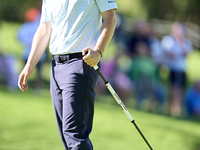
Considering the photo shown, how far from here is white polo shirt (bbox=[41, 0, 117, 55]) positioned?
3021mm

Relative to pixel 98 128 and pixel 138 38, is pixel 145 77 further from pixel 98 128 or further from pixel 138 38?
pixel 98 128

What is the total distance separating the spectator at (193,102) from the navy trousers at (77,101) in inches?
276

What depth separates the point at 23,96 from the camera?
8758mm

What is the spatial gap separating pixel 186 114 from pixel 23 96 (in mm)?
4167

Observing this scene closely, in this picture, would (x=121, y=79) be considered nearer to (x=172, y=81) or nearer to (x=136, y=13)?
(x=172, y=81)

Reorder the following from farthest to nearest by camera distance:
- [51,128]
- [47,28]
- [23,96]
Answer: [23,96], [51,128], [47,28]

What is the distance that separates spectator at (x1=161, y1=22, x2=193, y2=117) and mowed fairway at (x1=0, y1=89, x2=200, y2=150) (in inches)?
41.2

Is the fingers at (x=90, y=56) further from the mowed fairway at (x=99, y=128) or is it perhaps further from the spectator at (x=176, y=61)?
the spectator at (x=176, y=61)

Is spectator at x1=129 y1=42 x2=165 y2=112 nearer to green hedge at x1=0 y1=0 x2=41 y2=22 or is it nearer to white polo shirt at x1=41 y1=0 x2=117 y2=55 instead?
white polo shirt at x1=41 y1=0 x2=117 y2=55

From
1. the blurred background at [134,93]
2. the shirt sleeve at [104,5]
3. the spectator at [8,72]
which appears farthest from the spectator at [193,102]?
the shirt sleeve at [104,5]

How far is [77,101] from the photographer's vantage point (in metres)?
2.97

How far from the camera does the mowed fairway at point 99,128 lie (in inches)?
225

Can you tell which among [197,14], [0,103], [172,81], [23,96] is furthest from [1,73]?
[197,14]

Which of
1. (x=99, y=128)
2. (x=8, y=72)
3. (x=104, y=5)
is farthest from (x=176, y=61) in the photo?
(x=104, y=5)
